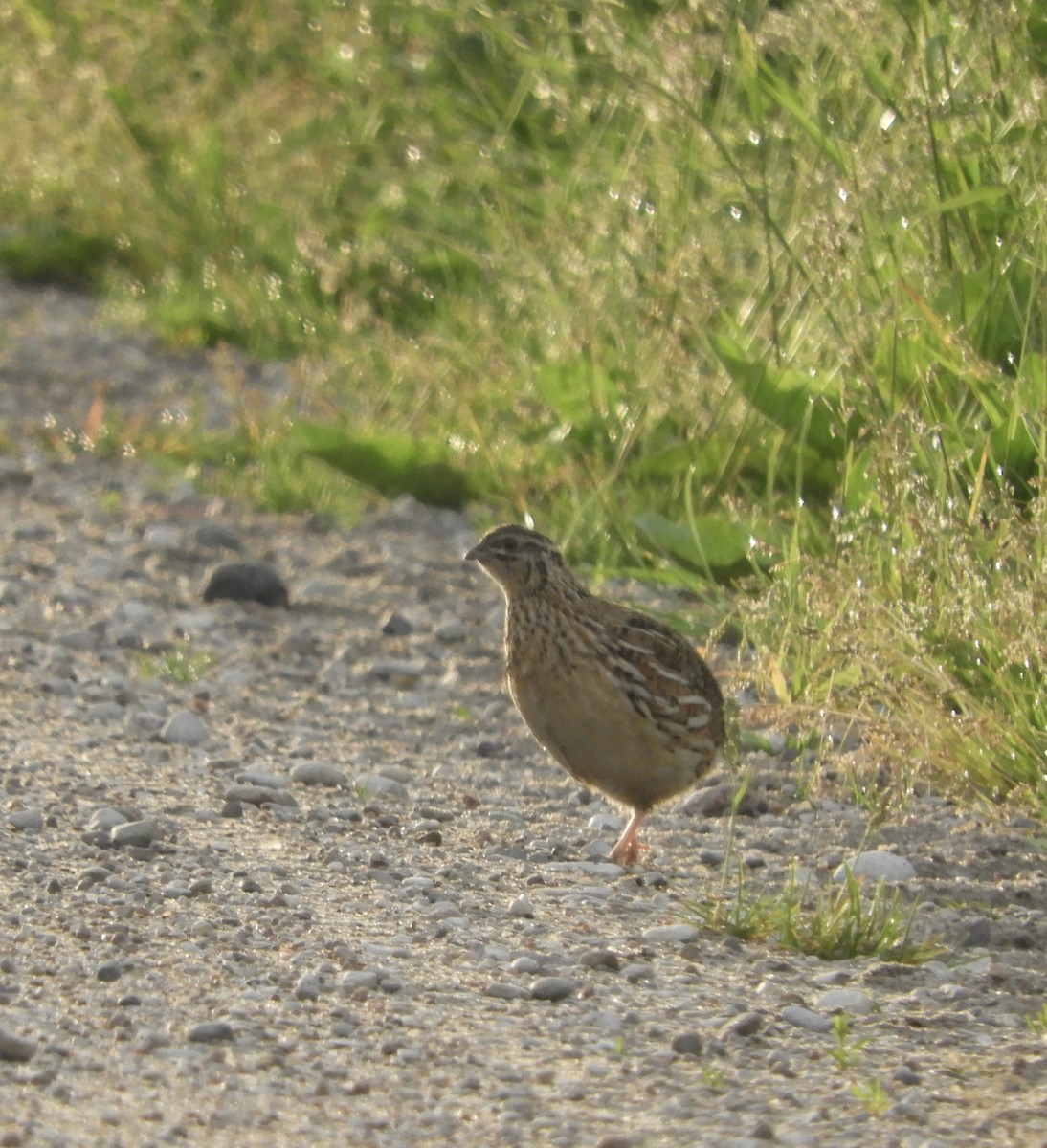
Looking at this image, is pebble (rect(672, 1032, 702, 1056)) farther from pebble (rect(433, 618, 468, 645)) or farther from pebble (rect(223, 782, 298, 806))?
pebble (rect(433, 618, 468, 645))

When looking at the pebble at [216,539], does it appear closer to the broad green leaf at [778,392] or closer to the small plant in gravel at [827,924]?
the broad green leaf at [778,392]

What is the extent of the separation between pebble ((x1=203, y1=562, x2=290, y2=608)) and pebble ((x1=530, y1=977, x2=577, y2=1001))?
345cm

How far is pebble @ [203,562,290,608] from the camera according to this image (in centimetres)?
753

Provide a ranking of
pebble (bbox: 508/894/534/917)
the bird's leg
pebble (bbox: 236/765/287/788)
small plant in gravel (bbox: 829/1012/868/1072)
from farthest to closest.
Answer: pebble (bbox: 236/765/287/788) < the bird's leg < pebble (bbox: 508/894/534/917) < small plant in gravel (bbox: 829/1012/868/1072)

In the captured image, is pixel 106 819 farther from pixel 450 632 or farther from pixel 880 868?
pixel 450 632

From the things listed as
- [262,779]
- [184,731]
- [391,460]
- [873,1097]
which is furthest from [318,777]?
[391,460]

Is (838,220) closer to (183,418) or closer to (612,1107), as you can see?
(612,1107)

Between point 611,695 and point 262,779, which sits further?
point 262,779

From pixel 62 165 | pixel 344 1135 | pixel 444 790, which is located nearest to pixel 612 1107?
pixel 344 1135

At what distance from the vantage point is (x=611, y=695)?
5.46 metres

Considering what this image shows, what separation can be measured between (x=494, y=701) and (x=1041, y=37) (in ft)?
8.09

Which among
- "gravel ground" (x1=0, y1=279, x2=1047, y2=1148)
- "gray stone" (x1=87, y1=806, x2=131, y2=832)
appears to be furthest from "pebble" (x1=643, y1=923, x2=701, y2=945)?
"gray stone" (x1=87, y1=806, x2=131, y2=832)

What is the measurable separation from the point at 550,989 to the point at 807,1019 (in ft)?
1.60

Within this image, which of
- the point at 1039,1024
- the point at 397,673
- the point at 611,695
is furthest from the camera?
the point at 397,673
